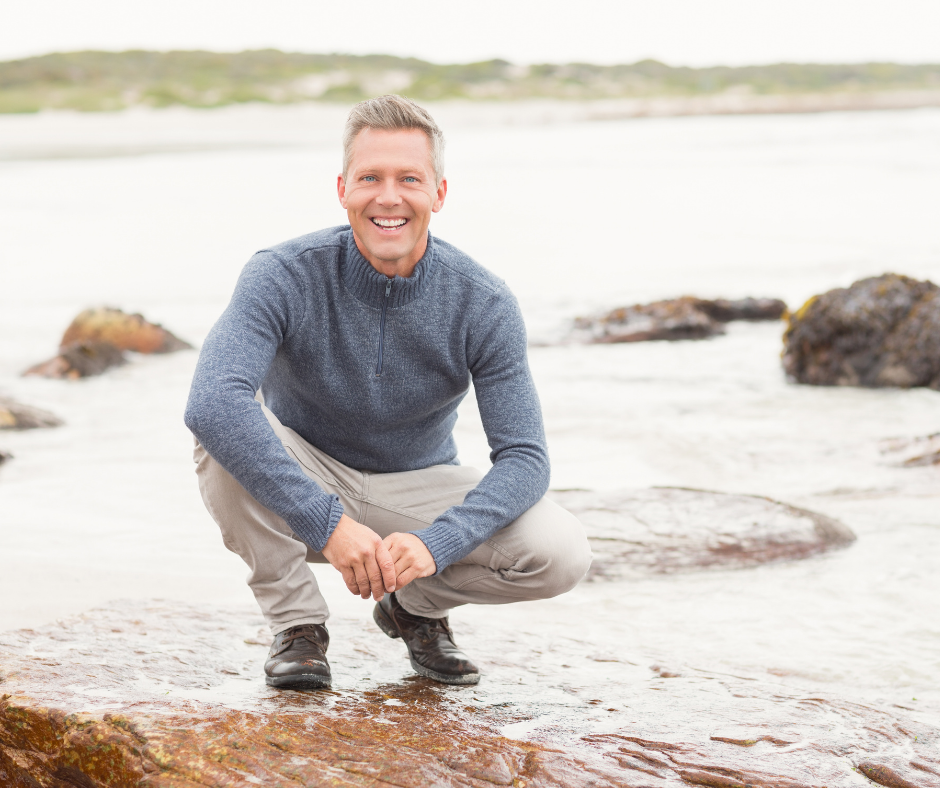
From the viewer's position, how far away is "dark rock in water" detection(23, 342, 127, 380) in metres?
8.20

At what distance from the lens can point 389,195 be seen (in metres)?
2.83

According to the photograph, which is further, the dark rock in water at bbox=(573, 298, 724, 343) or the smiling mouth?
the dark rock in water at bbox=(573, 298, 724, 343)

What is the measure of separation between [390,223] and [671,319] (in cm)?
722

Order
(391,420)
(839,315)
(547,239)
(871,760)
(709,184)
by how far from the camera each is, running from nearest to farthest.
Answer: (871,760)
(391,420)
(839,315)
(547,239)
(709,184)

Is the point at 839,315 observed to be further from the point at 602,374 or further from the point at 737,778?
the point at 737,778

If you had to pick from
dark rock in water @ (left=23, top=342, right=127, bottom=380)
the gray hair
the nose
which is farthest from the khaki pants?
dark rock in water @ (left=23, top=342, right=127, bottom=380)

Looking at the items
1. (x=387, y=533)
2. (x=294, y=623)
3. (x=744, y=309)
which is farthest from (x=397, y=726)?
(x=744, y=309)

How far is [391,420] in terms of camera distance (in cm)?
296

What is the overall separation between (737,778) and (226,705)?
1158 millimetres

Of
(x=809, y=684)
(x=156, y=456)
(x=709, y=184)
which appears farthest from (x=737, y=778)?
(x=709, y=184)

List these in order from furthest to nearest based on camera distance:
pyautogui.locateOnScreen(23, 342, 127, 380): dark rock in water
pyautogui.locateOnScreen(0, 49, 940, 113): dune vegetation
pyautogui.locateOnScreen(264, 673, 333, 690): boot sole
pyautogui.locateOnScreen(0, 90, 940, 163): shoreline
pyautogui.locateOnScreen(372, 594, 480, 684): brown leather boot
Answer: pyautogui.locateOnScreen(0, 49, 940, 113): dune vegetation
pyautogui.locateOnScreen(0, 90, 940, 163): shoreline
pyautogui.locateOnScreen(23, 342, 127, 380): dark rock in water
pyautogui.locateOnScreen(372, 594, 480, 684): brown leather boot
pyautogui.locateOnScreen(264, 673, 333, 690): boot sole

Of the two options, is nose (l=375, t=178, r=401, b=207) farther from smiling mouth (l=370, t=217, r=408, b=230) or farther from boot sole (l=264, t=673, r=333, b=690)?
boot sole (l=264, t=673, r=333, b=690)

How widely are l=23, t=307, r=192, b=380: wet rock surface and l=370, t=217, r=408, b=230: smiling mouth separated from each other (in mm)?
6059

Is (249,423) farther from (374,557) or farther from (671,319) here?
(671,319)
